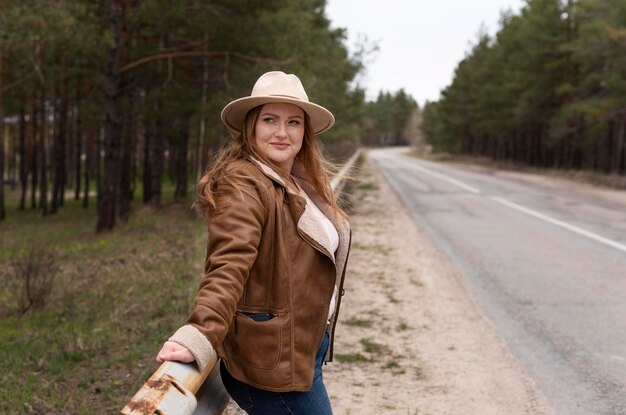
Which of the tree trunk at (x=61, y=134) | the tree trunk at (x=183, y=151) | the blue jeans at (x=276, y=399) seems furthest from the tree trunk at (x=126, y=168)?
the blue jeans at (x=276, y=399)

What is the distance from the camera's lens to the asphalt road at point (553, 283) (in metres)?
4.79

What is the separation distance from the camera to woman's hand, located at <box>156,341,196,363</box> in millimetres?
1834

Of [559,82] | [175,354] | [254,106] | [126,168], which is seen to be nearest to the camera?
[175,354]

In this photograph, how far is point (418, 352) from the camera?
536 centimetres

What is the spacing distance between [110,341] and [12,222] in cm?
2305

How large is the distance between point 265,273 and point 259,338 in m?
0.21

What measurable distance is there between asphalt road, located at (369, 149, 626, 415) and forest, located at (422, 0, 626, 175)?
14.2 meters

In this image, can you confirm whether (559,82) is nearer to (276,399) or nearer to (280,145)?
(280,145)

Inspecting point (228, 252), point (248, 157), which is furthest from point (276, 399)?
point (248, 157)

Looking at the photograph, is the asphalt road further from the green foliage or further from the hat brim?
the green foliage

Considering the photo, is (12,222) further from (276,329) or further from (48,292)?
(276,329)

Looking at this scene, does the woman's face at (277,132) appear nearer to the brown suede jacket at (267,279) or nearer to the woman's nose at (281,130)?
the woman's nose at (281,130)

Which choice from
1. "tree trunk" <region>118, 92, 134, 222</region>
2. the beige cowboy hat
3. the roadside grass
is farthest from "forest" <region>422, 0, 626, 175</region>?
the beige cowboy hat

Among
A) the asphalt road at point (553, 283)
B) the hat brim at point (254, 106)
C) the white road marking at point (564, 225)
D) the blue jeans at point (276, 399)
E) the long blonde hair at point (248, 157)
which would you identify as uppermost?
the hat brim at point (254, 106)
